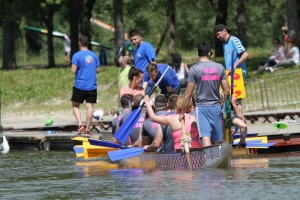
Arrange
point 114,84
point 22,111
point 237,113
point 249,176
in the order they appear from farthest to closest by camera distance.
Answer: point 114,84, point 22,111, point 237,113, point 249,176

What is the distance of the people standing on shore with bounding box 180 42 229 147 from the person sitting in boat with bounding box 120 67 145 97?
3860mm

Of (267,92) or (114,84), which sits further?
(114,84)

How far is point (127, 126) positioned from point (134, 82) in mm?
2235

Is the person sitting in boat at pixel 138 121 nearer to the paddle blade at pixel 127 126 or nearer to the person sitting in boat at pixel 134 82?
the paddle blade at pixel 127 126

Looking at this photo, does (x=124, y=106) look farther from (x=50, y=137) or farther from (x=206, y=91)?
(x=50, y=137)

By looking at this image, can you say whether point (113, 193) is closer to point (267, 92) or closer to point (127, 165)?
point (127, 165)

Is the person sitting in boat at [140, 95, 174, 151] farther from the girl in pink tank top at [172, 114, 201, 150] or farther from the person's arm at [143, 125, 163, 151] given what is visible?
the girl in pink tank top at [172, 114, 201, 150]

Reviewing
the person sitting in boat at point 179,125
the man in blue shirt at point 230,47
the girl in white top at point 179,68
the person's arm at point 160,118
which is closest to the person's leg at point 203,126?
the person sitting in boat at point 179,125

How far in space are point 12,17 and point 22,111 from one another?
1128cm

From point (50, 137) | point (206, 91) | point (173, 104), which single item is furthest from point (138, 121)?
point (50, 137)

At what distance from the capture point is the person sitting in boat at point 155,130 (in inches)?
581

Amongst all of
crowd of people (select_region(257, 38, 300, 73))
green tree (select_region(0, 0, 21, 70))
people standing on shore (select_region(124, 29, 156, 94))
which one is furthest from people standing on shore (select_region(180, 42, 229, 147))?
green tree (select_region(0, 0, 21, 70))

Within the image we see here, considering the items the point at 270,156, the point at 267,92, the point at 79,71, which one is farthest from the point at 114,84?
the point at 270,156

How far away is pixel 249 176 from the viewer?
13.4m
